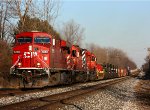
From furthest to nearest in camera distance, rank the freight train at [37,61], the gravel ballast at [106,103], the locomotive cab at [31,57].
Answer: the locomotive cab at [31,57] → the freight train at [37,61] → the gravel ballast at [106,103]

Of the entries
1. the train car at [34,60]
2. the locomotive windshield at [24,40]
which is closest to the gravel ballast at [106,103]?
the train car at [34,60]

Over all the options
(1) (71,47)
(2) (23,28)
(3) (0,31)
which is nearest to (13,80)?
(1) (71,47)

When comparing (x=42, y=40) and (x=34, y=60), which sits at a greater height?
(x=42, y=40)

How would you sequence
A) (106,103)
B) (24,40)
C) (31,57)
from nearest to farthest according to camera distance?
(106,103)
(31,57)
(24,40)

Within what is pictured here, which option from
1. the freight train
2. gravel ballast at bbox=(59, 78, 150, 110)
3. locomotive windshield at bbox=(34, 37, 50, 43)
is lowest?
gravel ballast at bbox=(59, 78, 150, 110)

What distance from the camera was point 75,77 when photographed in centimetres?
2823

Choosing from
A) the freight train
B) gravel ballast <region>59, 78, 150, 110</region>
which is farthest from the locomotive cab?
gravel ballast <region>59, 78, 150, 110</region>

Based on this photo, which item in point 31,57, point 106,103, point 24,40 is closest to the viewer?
point 106,103

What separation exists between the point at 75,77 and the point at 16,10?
13.4m

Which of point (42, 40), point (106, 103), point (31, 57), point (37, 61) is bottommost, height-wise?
point (106, 103)

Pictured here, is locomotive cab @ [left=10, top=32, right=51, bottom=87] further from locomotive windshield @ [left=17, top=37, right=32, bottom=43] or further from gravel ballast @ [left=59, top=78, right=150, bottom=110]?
gravel ballast @ [left=59, top=78, right=150, bottom=110]

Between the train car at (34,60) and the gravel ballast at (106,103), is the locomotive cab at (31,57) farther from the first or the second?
the gravel ballast at (106,103)

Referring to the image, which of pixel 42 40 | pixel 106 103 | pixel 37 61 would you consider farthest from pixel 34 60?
pixel 106 103

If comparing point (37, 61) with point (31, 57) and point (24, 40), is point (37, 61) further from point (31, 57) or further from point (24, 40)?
point (24, 40)
